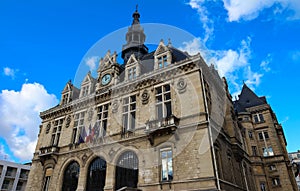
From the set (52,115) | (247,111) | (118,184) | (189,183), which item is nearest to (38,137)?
Answer: (52,115)

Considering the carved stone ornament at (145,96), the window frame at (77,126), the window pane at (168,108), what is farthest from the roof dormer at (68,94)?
the window pane at (168,108)

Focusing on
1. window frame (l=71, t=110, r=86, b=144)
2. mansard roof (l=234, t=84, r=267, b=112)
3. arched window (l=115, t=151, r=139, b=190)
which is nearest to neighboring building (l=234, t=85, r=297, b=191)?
mansard roof (l=234, t=84, r=267, b=112)

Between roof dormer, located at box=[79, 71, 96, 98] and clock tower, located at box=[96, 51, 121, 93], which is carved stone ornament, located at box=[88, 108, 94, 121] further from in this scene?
roof dormer, located at box=[79, 71, 96, 98]

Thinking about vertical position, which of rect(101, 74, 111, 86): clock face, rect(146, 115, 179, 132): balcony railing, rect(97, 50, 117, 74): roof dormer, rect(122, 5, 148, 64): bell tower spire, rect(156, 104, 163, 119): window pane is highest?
rect(122, 5, 148, 64): bell tower spire

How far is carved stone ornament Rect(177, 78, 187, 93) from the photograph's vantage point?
1816 cm

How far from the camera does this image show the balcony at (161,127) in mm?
16295

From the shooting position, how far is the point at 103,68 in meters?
25.1

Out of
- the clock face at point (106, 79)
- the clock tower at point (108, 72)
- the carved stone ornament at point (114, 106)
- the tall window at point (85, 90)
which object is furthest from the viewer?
the tall window at point (85, 90)

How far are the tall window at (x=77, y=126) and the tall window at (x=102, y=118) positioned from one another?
7.74ft

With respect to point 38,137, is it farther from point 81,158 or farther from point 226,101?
point 226,101

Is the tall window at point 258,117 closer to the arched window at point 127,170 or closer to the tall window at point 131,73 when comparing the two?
the tall window at point 131,73

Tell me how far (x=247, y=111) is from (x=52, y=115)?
1091 inches

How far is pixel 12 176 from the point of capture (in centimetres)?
5778

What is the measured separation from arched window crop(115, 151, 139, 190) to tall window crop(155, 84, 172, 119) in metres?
4.08
